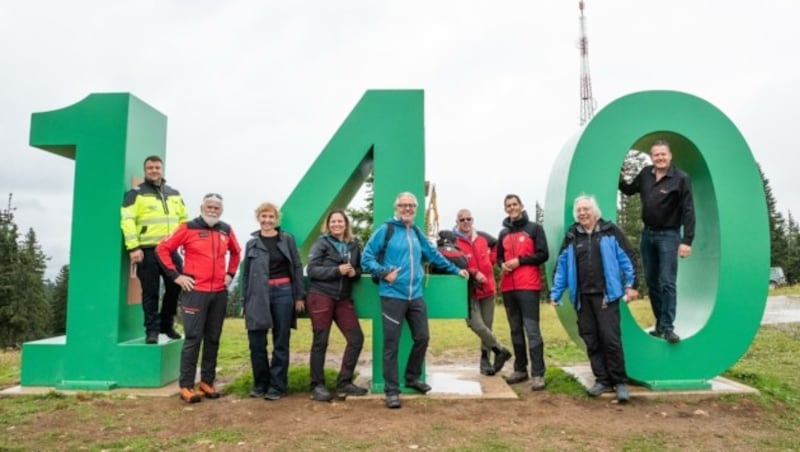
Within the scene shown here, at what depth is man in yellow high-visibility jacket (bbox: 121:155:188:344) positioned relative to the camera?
5.59 meters

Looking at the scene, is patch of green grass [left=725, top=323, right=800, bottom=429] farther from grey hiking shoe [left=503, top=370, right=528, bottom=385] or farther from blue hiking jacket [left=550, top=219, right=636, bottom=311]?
grey hiking shoe [left=503, top=370, right=528, bottom=385]

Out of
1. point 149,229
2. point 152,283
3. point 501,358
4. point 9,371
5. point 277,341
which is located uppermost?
point 149,229

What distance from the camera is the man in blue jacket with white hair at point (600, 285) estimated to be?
5051mm

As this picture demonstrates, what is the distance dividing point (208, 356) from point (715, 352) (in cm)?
479

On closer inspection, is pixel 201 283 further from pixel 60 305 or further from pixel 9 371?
pixel 60 305

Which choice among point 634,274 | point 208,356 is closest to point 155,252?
point 208,356

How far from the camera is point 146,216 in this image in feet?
18.6

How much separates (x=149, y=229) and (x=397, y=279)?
2624 millimetres

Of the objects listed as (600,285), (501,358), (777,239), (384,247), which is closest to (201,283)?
(384,247)

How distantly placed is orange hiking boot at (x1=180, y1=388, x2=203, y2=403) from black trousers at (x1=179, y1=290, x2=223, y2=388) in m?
0.04

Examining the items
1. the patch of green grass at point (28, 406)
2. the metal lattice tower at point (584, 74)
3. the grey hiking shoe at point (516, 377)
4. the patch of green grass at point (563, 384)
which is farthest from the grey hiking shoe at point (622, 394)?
the metal lattice tower at point (584, 74)

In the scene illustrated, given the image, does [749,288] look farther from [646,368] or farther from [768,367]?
[768,367]

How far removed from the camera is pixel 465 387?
5531 mm

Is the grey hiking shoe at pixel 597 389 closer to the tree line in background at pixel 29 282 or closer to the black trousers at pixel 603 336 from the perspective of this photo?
the black trousers at pixel 603 336
